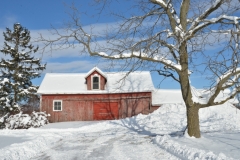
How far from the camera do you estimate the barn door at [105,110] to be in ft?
100

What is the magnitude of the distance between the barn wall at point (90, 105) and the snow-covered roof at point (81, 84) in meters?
0.54

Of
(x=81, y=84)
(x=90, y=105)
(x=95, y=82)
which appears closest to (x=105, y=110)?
(x=90, y=105)

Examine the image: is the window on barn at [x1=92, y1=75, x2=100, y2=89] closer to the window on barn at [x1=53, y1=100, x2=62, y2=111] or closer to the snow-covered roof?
the snow-covered roof

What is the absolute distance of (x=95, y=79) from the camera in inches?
1238

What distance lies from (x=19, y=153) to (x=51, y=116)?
66.9 ft

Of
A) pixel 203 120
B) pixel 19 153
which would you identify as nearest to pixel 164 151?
pixel 19 153

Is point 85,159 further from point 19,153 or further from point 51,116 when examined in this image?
point 51,116

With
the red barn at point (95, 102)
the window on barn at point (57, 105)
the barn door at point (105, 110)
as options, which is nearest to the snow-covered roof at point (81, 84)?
the red barn at point (95, 102)

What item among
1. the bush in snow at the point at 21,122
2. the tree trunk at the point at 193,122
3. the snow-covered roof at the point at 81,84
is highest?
the snow-covered roof at the point at 81,84

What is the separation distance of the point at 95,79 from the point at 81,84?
5.87 ft

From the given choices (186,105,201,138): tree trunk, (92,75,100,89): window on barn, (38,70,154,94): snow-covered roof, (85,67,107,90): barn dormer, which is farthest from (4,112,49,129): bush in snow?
(186,105,201,138): tree trunk

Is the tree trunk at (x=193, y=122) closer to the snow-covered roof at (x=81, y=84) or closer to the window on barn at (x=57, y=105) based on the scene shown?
the snow-covered roof at (x=81, y=84)

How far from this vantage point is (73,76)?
3425 centimetres

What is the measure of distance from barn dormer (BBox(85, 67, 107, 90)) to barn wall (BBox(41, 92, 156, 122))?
0.98 m
